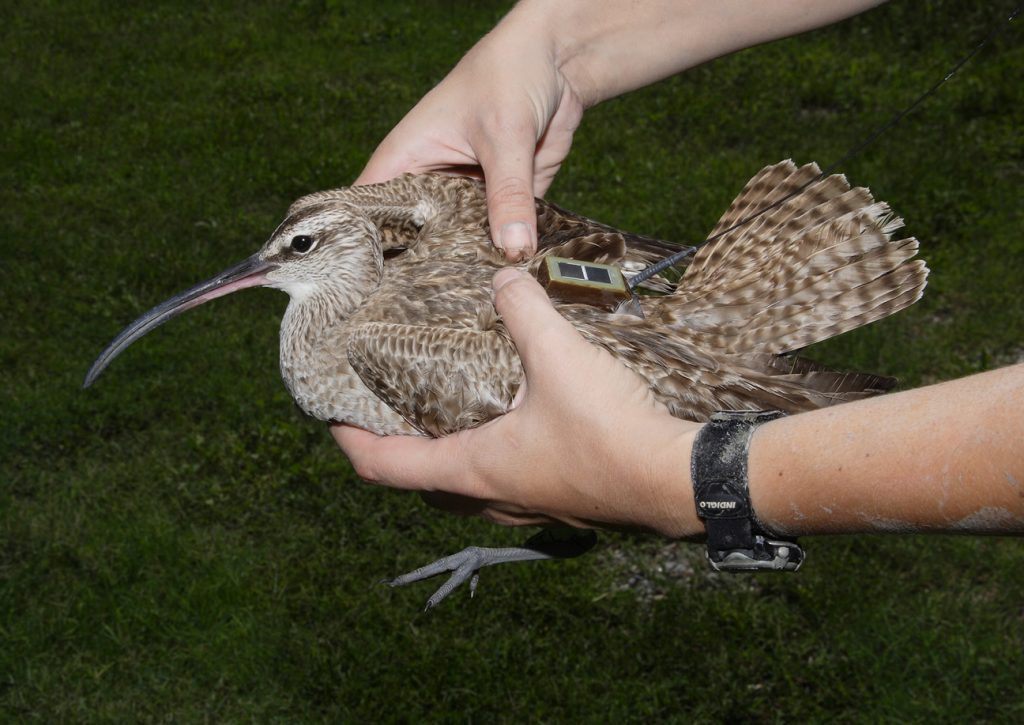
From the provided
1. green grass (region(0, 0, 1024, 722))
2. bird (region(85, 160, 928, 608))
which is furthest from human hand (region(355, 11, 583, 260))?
green grass (region(0, 0, 1024, 722))

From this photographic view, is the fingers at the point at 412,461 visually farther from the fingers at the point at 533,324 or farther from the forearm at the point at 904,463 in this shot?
the forearm at the point at 904,463

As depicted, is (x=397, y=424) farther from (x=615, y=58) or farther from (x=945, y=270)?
(x=945, y=270)

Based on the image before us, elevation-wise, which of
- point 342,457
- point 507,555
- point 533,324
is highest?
point 533,324

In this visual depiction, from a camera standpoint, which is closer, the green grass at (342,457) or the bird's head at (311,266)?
the bird's head at (311,266)

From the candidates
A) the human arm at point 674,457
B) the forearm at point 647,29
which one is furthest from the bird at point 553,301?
the forearm at point 647,29

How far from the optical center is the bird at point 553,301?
2.83 meters

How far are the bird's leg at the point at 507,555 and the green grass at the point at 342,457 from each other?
47.8 inches

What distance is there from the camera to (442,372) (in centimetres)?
285

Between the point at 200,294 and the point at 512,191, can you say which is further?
the point at 200,294

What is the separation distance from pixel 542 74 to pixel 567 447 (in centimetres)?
135

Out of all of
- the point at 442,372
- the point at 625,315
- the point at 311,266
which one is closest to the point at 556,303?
the point at 625,315

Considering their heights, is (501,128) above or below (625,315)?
above

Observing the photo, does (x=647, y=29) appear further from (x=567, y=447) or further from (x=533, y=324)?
(x=567, y=447)

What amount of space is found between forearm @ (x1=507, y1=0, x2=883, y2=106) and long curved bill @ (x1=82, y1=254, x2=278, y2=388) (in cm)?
105
